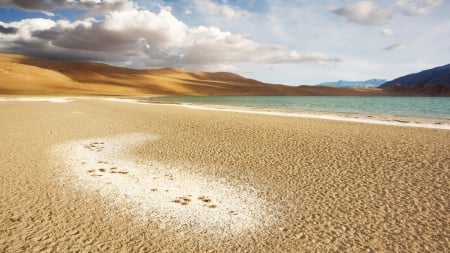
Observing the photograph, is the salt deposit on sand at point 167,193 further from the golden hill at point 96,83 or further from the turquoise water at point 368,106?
the golden hill at point 96,83

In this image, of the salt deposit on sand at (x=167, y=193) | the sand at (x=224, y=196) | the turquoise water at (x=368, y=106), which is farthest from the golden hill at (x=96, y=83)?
the salt deposit on sand at (x=167, y=193)

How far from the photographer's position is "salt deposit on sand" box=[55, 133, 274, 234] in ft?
19.4

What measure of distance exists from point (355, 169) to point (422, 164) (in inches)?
100

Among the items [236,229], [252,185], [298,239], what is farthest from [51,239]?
[252,185]

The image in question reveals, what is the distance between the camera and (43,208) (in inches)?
247

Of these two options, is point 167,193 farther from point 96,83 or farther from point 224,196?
point 96,83

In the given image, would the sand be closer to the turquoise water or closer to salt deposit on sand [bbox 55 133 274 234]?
salt deposit on sand [bbox 55 133 274 234]

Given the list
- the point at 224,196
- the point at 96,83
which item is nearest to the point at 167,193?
the point at 224,196

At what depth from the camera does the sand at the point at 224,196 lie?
5070 mm

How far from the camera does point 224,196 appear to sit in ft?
23.6

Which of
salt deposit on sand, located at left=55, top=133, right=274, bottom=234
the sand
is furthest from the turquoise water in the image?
salt deposit on sand, located at left=55, top=133, right=274, bottom=234

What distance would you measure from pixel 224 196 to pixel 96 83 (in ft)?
432

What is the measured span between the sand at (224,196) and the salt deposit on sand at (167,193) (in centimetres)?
3

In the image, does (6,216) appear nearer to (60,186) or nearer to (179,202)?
(60,186)
